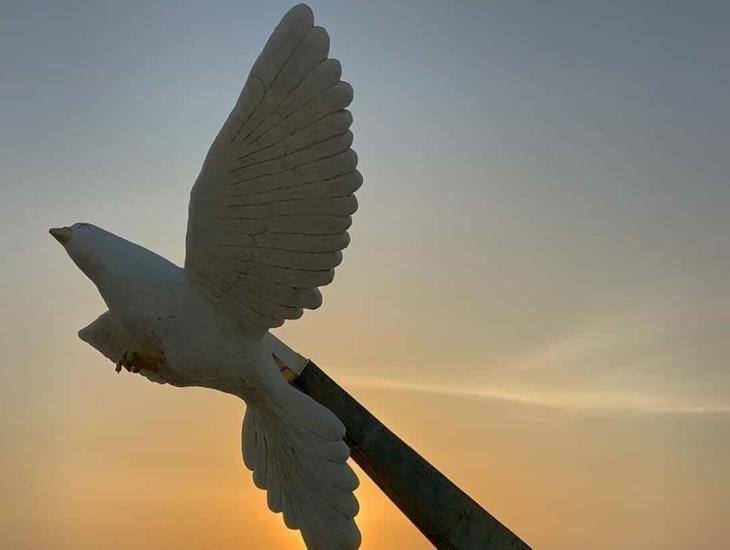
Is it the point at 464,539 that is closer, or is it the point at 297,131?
the point at 297,131

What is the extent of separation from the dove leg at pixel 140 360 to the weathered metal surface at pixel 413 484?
103 cm

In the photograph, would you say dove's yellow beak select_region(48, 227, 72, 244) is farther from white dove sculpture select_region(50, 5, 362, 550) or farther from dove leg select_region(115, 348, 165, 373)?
dove leg select_region(115, 348, 165, 373)

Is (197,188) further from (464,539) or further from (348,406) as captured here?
(464,539)

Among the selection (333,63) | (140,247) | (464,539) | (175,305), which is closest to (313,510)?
(464,539)

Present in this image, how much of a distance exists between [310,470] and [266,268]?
128 cm

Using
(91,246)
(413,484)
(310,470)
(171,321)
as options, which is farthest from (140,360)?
(413,484)

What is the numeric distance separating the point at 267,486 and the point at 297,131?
7.59 ft

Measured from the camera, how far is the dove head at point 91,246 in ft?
18.5

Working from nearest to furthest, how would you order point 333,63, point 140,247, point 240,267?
point 333,63 → point 240,267 → point 140,247

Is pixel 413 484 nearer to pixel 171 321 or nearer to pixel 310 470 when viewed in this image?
pixel 310 470

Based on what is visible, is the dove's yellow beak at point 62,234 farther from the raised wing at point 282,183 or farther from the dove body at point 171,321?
the raised wing at point 282,183

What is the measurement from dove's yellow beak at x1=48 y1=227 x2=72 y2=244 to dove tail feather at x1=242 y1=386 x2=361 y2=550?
156 centimetres

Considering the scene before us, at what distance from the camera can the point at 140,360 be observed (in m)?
5.55

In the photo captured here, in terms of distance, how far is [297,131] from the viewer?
5199 mm
